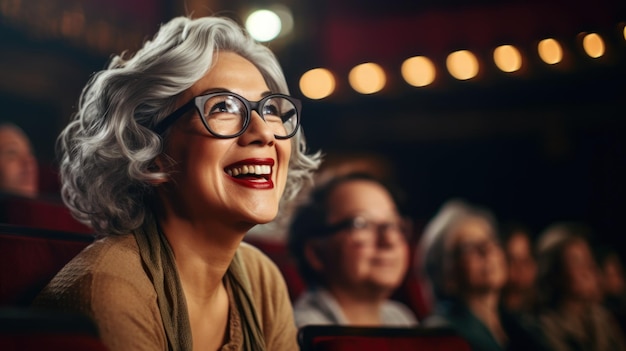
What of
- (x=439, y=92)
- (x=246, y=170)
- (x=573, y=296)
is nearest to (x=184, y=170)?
(x=246, y=170)

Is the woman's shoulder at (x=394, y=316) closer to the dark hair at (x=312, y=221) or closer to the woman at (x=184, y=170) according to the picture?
the dark hair at (x=312, y=221)

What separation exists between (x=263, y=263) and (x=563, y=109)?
7.45ft

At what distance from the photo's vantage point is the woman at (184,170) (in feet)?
2.03

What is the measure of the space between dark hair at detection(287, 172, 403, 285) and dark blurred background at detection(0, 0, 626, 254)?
2.66 ft

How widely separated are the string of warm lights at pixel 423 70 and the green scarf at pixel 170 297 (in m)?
1.59

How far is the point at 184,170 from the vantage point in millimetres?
630

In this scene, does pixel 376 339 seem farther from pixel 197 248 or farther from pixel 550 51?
pixel 550 51

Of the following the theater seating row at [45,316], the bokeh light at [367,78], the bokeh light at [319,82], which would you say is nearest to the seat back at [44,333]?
the theater seating row at [45,316]

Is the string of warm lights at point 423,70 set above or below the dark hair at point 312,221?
above

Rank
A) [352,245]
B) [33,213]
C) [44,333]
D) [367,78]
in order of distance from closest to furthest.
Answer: [44,333] < [33,213] < [352,245] < [367,78]

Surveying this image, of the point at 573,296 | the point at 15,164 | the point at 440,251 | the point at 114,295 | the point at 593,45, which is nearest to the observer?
the point at 114,295

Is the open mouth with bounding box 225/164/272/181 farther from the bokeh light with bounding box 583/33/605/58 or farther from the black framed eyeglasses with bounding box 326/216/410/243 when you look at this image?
the bokeh light with bounding box 583/33/605/58

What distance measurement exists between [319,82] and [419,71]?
375mm

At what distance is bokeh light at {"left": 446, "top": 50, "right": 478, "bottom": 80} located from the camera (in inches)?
94.5
